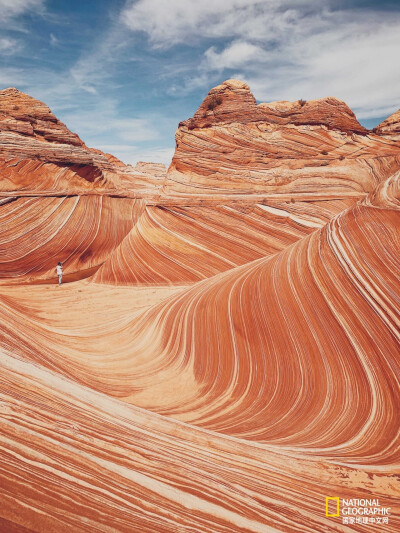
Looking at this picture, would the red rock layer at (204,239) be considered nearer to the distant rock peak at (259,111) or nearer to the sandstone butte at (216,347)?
the sandstone butte at (216,347)

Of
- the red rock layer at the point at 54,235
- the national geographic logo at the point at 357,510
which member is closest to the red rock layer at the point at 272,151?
the red rock layer at the point at 54,235

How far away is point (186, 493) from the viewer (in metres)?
1.88

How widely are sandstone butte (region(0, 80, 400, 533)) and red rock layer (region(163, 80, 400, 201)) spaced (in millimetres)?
85

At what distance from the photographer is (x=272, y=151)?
1277cm

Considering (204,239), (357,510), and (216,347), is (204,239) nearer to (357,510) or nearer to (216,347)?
(216,347)

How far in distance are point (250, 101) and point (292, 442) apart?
13.6 meters

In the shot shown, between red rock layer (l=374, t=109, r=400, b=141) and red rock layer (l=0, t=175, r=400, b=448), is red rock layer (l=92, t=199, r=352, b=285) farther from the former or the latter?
red rock layer (l=0, t=175, r=400, b=448)

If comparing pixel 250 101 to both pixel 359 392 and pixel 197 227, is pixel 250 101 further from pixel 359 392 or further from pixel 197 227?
pixel 359 392

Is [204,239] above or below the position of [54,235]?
above

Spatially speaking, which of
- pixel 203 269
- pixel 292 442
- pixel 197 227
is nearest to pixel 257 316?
pixel 292 442

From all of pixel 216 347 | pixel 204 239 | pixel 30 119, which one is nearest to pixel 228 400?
pixel 216 347

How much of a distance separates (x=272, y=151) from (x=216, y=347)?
33.4 feet

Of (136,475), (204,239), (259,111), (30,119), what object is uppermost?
(259,111)

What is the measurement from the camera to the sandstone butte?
184cm
